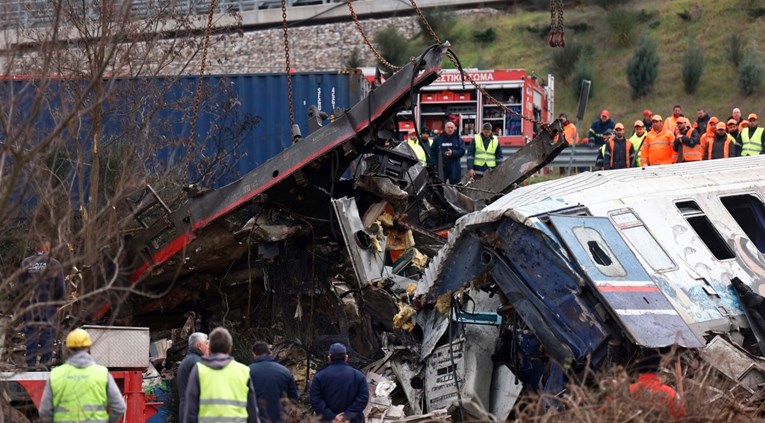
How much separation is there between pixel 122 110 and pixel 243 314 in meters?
4.33

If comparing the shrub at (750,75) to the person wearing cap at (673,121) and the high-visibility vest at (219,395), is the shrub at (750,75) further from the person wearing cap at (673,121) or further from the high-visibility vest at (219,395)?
the high-visibility vest at (219,395)

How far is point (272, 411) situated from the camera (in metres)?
8.97

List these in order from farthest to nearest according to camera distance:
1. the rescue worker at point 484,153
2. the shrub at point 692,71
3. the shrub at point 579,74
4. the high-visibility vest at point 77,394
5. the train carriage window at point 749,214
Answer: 1. the shrub at point 579,74
2. the shrub at point 692,71
3. the rescue worker at point 484,153
4. the train carriage window at point 749,214
5. the high-visibility vest at point 77,394

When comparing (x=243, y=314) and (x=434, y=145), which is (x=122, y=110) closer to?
(x=243, y=314)

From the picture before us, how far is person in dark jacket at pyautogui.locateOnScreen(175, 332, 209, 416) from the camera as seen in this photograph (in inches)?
364

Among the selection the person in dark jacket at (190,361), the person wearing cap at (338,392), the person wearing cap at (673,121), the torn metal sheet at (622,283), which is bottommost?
the person wearing cap at (338,392)

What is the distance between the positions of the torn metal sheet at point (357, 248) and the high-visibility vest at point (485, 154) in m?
7.87

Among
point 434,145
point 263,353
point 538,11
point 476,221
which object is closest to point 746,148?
point 434,145

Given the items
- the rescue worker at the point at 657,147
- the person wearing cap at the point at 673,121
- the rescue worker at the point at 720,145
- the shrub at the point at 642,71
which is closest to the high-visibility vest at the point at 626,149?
the rescue worker at the point at 657,147

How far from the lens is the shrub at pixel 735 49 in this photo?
41.2 m

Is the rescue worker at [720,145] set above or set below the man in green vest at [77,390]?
above

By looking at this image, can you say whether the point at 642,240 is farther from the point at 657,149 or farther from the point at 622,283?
the point at 657,149

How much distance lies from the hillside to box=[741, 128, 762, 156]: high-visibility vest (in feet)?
60.6

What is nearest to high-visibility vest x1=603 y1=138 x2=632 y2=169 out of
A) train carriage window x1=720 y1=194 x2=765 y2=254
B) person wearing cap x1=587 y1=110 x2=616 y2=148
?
person wearing cap x1=587 y1=110 x2=616 y2=148
